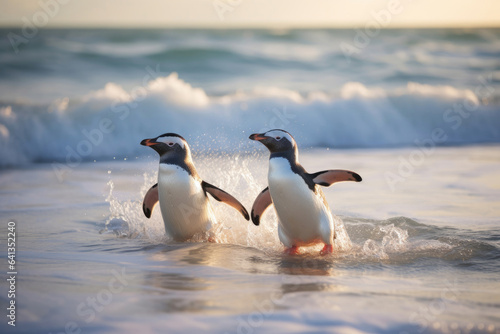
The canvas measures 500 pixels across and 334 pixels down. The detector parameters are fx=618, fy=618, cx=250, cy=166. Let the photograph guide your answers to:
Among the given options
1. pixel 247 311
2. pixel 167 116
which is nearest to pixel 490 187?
pixel 247 311

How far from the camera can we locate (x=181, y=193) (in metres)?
4.06

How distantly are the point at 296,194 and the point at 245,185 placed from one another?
230 cm

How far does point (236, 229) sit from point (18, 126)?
759cm

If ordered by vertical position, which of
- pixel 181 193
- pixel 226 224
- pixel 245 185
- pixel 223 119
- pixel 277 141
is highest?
pixel 223 119

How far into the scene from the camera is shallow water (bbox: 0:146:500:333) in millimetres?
2529

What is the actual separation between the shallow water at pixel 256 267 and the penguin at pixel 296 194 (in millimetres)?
131
